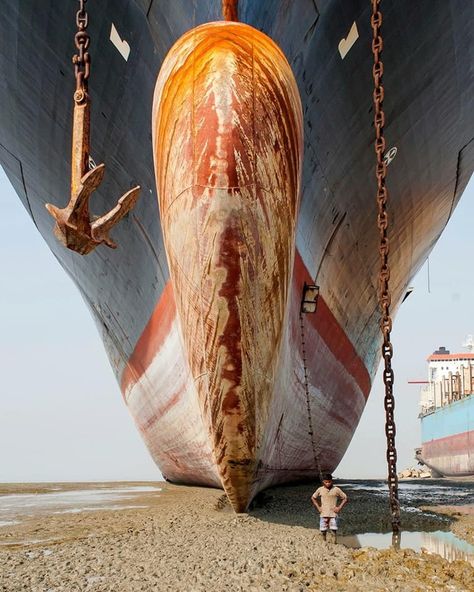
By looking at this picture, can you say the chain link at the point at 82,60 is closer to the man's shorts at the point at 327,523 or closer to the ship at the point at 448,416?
the man's shorts at the point at 327,523

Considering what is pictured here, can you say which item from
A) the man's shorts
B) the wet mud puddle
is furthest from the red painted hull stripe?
the wet mud puddle

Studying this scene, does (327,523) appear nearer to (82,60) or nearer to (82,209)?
(82,209)

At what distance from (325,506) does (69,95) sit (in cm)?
509

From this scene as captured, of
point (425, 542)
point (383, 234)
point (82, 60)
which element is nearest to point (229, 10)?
point (82, 60)

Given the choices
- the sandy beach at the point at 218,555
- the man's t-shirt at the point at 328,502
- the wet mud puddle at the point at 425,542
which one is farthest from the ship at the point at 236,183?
the wet mud puddle at the point at 425,542

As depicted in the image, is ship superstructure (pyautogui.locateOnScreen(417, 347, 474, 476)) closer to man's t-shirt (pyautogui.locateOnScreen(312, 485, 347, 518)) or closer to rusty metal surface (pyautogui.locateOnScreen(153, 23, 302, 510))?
man's t-shirt (pyautogui.locateOnScreen(312, 485, 347, 518))

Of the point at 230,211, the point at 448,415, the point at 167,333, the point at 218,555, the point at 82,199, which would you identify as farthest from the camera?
the point at 448,415

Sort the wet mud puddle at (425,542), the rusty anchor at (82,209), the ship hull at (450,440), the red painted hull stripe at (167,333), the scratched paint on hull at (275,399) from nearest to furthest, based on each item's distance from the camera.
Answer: the rusty anchor at (82,209) < the wet mud puddle at (425,542) < the scratched paint on hull at (275,399) < the red painted hull stripe at (167,333) < the ship hull at (450,440)

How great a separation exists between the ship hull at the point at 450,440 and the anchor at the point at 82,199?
2575cm

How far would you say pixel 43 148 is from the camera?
911 cm

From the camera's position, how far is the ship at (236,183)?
18.2 feet

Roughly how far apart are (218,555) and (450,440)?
29912 millimetres

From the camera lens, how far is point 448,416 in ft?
110

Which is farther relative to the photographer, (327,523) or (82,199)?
(327,523)
